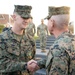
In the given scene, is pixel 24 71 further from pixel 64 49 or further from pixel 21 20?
pixel 64 49

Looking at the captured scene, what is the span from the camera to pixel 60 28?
2715 mm

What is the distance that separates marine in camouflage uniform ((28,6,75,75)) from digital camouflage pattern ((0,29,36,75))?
0.77 meters

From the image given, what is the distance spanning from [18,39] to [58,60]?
1109 mm

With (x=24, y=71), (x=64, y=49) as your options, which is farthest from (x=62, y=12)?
(x=24, y=71)

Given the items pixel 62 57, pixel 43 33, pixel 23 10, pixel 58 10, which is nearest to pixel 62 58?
pixel 62 57

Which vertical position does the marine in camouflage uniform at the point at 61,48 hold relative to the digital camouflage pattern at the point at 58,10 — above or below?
below

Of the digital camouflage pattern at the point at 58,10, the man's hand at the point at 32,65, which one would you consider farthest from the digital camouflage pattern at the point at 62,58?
the man's hand at the point at 32,65

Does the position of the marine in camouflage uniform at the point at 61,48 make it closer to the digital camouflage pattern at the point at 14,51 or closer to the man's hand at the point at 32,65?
the man's hand at the point at 32,65

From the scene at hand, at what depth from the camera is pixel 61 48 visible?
2.58 m

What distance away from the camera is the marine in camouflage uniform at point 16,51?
3.37 metres

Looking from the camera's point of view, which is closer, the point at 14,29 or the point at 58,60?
the point at 58,60

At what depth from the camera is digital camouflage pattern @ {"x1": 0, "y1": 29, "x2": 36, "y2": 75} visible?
337 centimetres

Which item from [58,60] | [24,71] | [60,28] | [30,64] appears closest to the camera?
[58,60]

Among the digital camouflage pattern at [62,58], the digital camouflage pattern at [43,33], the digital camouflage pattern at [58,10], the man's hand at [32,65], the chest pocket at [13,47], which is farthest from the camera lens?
the digital camouflage pattern at [43,33]
